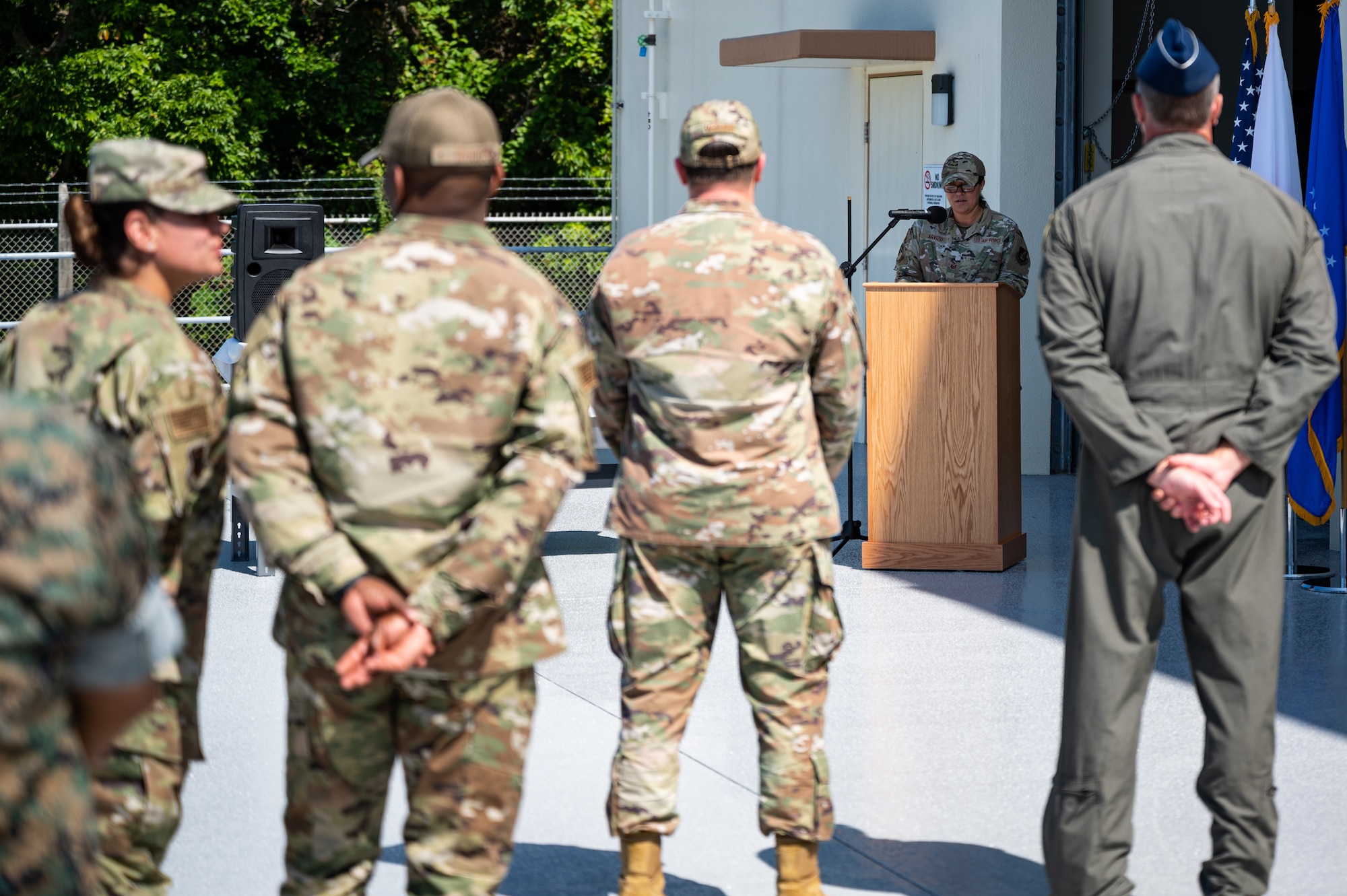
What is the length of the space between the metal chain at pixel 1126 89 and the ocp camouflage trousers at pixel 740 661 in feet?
Answer: 28.6

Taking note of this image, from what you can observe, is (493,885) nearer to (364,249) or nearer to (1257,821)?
(364,249)

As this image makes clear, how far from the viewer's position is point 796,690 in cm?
347

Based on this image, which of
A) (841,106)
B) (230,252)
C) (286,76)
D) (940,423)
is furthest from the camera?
(286,76)

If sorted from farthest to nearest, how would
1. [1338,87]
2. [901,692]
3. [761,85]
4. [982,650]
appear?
[761,85] < [1338,87] < [982,650] < [901,692]

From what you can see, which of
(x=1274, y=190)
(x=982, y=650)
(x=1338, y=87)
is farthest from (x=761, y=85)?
(x=1274, y=190)

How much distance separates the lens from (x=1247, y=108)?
Answer: 7.32 m

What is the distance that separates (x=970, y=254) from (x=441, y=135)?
5.69m

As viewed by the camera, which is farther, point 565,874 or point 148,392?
point 565,874

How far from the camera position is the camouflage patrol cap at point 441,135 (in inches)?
103

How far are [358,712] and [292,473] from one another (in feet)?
1.25

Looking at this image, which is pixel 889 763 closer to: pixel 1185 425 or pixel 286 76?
pixel 1185 425

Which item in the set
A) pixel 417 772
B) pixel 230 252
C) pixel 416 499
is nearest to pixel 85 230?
pixel 416 499

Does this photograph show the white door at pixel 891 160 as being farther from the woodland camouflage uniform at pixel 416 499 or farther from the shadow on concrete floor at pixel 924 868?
the woodland camouflage uniform at pixel 416 499

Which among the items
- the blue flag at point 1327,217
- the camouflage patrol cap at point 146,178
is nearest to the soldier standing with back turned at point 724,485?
the camouflage patrol cap at point 146,178
